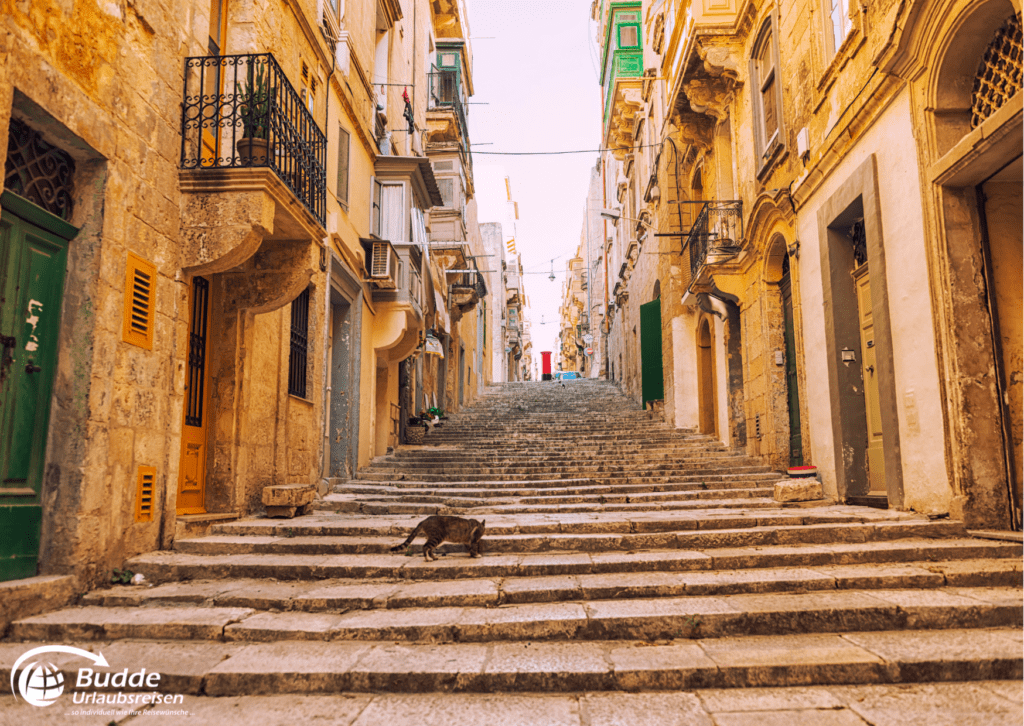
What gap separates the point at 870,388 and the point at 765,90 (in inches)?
233

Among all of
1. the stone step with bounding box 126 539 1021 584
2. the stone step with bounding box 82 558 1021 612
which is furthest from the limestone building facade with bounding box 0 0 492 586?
the stone step with bounding box 82 558 1021 612

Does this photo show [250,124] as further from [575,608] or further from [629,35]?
[629,35]

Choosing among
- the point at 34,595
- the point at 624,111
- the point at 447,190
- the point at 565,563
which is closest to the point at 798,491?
the point at 565,563

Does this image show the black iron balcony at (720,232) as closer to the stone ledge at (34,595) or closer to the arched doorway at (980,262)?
the arched doorway at (980,262)

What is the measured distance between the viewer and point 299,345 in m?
10.2

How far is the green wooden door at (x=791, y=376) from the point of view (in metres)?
11.0

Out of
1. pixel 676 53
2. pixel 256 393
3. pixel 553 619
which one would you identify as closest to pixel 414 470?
pixel 256 393

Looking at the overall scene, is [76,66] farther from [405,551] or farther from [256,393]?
[405,551]

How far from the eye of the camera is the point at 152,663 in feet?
13.6

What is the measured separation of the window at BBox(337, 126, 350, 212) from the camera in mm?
11406

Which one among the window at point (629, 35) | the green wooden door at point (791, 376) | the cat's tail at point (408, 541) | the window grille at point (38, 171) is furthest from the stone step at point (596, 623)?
the window at point (629, 35)

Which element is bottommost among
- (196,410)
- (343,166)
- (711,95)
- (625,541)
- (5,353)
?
(625,541)

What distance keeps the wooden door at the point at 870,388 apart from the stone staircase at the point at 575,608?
856 mm

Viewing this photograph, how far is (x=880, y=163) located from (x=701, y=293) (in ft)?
22.5
